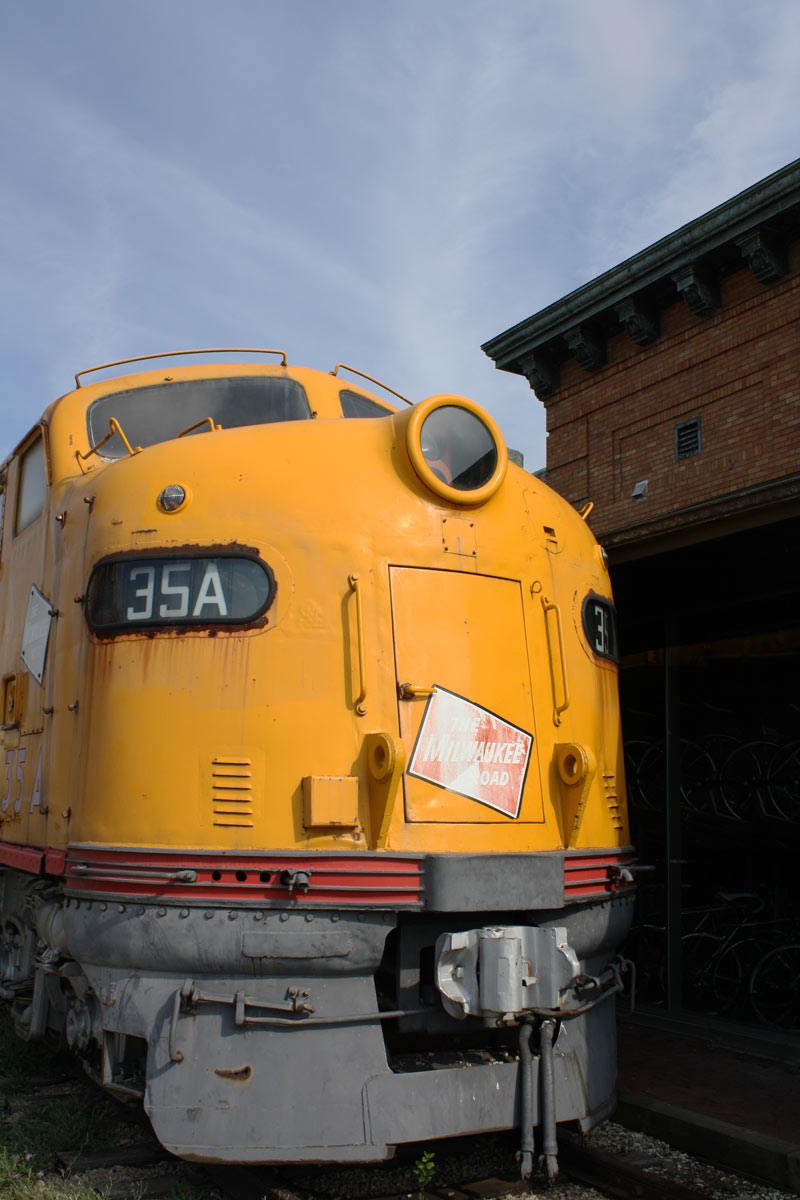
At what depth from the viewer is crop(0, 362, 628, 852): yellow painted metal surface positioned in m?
4.09

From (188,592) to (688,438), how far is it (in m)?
9.20

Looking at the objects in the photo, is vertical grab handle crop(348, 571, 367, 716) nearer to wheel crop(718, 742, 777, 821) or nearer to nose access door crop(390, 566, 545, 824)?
nose access door crop(390, 566, 545, 824)

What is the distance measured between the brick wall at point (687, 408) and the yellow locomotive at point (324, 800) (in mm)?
6944

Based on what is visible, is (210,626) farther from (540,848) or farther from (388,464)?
(540,848)

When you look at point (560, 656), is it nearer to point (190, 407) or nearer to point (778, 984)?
point (190, 407)

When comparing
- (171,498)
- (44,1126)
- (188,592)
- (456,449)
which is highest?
(456,449)

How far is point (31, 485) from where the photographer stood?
5828 mm

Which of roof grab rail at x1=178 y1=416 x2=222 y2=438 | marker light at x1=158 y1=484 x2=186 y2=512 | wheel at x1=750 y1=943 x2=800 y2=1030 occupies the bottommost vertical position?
wheel at x1=750 y1=943 x2=800 y2=1030

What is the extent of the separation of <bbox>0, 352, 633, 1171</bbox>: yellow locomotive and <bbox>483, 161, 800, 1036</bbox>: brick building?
2148mm

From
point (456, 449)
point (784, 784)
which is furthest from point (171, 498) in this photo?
point (784, 784)

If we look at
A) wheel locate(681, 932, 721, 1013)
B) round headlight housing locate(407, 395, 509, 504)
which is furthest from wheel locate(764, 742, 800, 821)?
round headlight housing locate(407, 395, 509, 504)

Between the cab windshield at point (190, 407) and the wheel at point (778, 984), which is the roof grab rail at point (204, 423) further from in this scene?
the wheel at point (778, 984)

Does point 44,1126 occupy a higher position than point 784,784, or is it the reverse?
point 784,784

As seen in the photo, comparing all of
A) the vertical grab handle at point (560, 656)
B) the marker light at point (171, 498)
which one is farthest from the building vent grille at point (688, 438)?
the marker light at point (171, 498)
